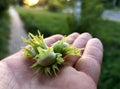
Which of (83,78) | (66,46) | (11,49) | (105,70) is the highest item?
(66,46)

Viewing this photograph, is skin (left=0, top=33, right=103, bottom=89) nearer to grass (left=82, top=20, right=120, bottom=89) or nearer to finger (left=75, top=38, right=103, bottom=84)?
finger (left=75, top=38, right=103, bottom=84)

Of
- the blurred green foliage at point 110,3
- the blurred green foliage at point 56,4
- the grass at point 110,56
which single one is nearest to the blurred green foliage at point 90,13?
the grass at point 110,56

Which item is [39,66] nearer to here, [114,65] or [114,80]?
[114,80]

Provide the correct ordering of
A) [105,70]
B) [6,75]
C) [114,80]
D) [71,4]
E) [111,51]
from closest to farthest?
1. [6,75]
2. [114,80]
3. [105,70]
4. [111,51]
5. [71,4]

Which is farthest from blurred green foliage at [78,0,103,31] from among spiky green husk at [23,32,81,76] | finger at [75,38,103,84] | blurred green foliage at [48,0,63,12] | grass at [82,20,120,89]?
spiky green husk at [23,32,81,76]

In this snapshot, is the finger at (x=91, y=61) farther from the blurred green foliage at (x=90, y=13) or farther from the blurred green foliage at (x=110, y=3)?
the blurred green foliage at (x=110, y=3)

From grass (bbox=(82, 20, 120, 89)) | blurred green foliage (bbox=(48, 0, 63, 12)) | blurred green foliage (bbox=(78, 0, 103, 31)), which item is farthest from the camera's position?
blurred green foliage (bbox=(48, 0, 63, 12))

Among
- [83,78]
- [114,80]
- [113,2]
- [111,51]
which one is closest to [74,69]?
[83,78]

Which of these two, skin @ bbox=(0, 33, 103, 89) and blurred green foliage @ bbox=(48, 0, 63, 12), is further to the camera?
blurred green foliage @ bbox=(48, 0, 63, 12)
